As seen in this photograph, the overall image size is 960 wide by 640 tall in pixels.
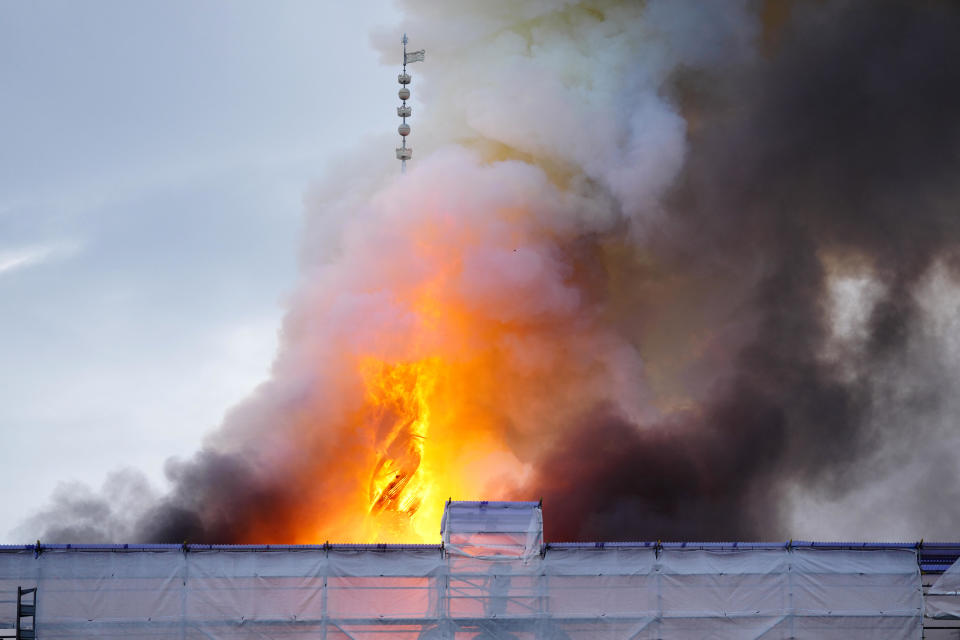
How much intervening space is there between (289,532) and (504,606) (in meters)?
19.3

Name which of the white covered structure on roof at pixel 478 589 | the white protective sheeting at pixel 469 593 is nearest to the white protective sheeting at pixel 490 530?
the white covered structure on roof at pixel 478 589

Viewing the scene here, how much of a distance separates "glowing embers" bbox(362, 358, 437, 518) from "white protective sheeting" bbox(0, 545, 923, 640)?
16.6 meters

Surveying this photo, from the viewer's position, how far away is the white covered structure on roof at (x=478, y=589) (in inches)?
1512

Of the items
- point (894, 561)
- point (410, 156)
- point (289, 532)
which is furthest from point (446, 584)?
point (410, 156)

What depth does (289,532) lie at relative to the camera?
56.4m

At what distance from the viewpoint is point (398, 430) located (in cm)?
5691

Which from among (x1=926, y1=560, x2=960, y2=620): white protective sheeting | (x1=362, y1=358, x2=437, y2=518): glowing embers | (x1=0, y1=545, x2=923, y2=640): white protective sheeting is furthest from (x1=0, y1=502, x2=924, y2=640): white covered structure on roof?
(x1=362, y1=358, x2=437, y2=518): glowing embers

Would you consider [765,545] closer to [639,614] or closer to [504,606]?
[639,614]

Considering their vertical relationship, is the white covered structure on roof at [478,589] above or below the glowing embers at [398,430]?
below

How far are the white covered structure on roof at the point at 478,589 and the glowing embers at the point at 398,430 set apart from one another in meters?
16.4

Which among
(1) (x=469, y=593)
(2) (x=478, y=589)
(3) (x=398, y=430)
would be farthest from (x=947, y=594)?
(3) (x=398, y=430)

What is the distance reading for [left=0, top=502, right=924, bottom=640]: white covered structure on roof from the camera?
3841 cm

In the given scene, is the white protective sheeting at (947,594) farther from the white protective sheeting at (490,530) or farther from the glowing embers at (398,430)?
the glowing embers at (398,430)

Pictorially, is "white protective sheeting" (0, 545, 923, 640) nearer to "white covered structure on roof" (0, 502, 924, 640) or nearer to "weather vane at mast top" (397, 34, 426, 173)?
"white covered structure on roof" (0, 502, 924, 640)
